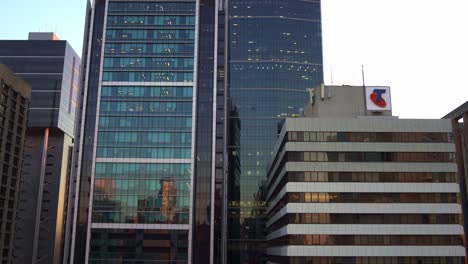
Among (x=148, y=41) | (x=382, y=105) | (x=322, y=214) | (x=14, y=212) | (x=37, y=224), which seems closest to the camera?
(x=322, y=214)

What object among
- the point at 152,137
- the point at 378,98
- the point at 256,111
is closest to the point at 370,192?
the point at 378,98

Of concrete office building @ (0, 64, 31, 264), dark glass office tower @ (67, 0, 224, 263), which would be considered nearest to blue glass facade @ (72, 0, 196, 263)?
dark glass office tower @ (67, 0, 224, 263)

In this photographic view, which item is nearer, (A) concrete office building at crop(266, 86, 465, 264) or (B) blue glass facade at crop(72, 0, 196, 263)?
(A) concrete office building at crop(266, 86, 465, 264)

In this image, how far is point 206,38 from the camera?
13988 cm

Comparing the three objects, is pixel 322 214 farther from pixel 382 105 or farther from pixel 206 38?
pixel 206 38

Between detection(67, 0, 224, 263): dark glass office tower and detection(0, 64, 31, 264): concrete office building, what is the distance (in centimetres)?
1493

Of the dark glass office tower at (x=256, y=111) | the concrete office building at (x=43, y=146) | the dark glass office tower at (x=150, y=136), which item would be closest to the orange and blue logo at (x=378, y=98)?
the dark glass office tower at (x=150, y=136)

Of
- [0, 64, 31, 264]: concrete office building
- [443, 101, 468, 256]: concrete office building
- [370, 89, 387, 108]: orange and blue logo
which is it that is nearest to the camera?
[370, 89, 387, 108]: orange and blue logo

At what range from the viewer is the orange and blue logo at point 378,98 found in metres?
99.8

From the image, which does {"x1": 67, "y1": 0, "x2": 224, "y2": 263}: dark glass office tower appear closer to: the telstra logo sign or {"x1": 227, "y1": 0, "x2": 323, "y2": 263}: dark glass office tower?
the telstra logo sign

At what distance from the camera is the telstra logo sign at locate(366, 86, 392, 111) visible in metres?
99.4

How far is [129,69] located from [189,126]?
23823mm

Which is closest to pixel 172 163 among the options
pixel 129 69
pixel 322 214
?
pixel 129 69

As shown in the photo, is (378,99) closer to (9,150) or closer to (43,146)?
(9,150)
